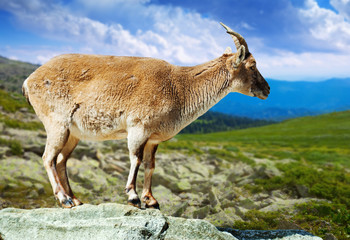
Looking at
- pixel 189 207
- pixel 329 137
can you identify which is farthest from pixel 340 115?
pixel 189 207

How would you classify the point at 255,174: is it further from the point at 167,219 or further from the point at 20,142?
the point at 20,142

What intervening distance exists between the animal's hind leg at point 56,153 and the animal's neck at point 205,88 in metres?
3.63

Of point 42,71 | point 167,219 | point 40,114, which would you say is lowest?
point 167,219

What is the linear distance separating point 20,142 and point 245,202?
16.3 m

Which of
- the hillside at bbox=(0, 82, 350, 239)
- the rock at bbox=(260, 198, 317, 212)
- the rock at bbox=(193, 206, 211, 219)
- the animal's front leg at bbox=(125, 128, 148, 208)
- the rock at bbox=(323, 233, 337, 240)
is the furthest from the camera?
the rock at bbox=(260, 198, 317, 212)

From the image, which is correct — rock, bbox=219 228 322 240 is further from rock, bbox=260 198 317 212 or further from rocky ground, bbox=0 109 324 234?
rock, bbox=260 198 317 212

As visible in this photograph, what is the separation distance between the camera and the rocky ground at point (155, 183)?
46.9 ft

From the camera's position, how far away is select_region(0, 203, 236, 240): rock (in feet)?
21.6

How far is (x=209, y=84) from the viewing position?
29.0 feet

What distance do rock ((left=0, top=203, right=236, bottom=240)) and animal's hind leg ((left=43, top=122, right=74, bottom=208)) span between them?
433mm

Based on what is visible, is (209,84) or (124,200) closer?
(209,84)

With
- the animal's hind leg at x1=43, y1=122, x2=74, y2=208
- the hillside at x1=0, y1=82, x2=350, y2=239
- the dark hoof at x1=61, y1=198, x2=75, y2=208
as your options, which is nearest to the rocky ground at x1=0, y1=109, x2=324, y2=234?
the hillside at x1=0, y1=82, x2=350, y2=239

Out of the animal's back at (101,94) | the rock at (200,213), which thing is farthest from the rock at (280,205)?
the animal's back at (101,94)

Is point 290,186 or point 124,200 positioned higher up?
point 290,186
